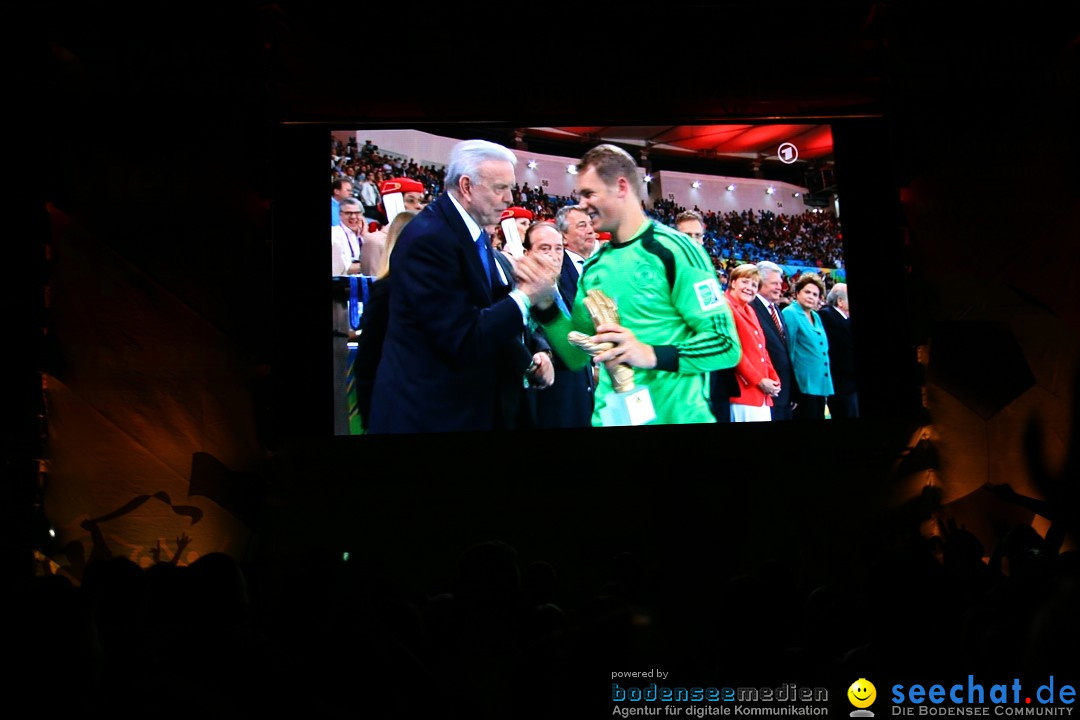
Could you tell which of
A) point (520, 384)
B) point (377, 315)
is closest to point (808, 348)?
point (520, 384)

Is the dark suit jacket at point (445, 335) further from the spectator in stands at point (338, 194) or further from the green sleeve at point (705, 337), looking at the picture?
the green sleeve at point (705, 337)

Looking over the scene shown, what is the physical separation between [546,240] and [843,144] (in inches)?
79.2

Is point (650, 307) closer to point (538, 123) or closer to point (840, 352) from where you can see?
point (840, 352)

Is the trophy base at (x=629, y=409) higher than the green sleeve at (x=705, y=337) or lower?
lower

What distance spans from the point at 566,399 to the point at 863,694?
4125mm

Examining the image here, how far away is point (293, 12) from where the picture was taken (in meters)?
6.02

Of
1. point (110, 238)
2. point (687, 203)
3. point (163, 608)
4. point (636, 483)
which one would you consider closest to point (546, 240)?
point (687, 203)

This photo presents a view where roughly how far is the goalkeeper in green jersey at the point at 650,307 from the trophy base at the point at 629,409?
47 mm

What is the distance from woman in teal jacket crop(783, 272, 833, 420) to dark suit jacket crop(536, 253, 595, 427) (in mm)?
1228

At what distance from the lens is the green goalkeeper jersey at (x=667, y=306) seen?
19.1ft

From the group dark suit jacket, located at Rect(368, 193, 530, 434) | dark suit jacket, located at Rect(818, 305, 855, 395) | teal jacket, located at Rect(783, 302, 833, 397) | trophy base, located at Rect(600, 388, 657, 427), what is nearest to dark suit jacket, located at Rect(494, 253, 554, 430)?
dark suit jacket, located at Rect(368, 193, 530, 434)

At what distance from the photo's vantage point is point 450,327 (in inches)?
Answer: 227

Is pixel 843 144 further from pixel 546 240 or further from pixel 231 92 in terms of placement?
pixel 231 92

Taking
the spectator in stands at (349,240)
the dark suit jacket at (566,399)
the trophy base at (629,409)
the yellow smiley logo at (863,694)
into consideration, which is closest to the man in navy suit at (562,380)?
the dark suit jacket at (566,399)
